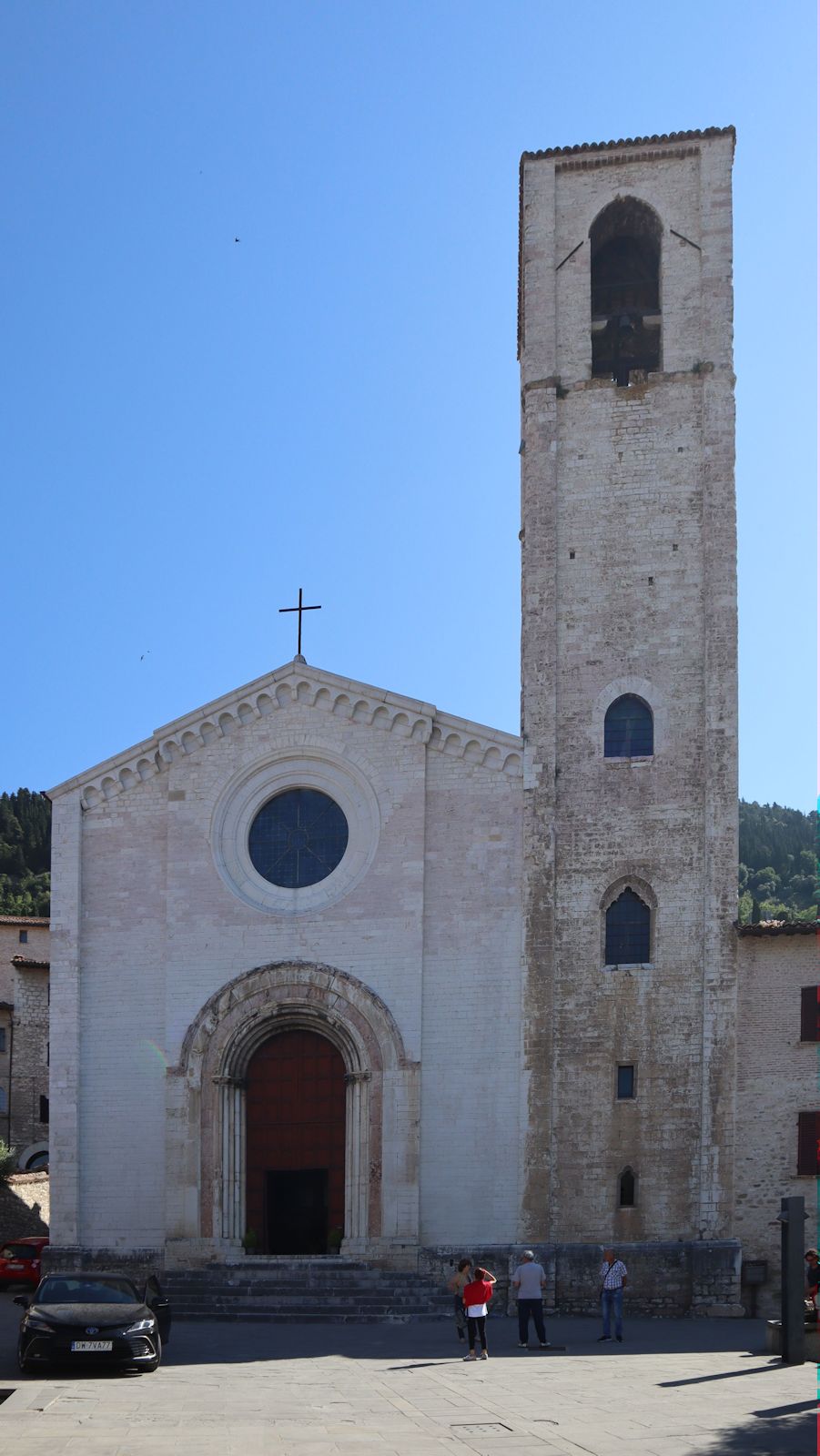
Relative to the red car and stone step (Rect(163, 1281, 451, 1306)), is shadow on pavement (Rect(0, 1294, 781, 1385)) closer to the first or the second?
stone step (Rect(163, 1281, 451, 1306))

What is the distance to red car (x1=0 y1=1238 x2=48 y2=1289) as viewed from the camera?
96.4 feet

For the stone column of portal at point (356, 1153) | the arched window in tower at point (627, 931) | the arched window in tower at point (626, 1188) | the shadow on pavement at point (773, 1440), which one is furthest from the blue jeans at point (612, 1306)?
the shadow on pavement at point (773, 1440)

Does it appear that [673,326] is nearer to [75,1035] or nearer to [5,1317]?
[75,1035]

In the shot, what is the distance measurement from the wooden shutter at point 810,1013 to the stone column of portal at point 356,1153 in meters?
7.44

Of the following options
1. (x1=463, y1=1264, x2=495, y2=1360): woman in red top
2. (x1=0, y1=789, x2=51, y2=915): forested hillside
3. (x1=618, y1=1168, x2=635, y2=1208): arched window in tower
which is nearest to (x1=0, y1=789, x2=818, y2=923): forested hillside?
(x1=0, y1=789, x2=51, y2=915): forested hillside

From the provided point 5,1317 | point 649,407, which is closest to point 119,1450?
point 5,1317

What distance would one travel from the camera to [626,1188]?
88.2 feet

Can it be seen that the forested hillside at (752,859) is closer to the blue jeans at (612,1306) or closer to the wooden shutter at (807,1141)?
the wooden shutter at (807,1141)

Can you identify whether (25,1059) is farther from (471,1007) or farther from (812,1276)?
(812,1276)

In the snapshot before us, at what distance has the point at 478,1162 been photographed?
27.2 m

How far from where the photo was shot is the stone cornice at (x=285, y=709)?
94.0 feet

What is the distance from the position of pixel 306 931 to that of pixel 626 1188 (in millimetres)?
7022

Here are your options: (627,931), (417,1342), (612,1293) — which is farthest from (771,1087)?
(417,1342)

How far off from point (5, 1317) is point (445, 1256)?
23.6ft
